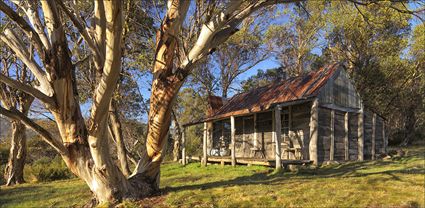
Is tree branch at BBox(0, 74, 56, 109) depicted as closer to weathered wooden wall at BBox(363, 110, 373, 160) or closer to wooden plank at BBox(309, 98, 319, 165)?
wooden plank at BBox(309, 98, 319, 165)

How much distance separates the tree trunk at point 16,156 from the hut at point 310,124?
326 inches

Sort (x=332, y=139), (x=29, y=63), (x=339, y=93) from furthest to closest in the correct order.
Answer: (x=339, y=93) → (x=332, y=139) → (x=29, y=63)

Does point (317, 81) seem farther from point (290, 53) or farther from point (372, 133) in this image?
point (290, 53)

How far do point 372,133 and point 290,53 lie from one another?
1516 cm

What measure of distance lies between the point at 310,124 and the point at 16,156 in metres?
13.0

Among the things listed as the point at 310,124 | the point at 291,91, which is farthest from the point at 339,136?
the point at 291,91

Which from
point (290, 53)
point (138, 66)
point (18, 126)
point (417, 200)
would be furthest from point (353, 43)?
point (18, 126)

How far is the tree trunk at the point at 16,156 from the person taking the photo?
1344cm

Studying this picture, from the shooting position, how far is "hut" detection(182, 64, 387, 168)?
533 inches

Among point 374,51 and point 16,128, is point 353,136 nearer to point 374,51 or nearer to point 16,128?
point 374,51

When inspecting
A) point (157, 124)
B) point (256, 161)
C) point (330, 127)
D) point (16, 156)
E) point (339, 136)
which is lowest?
point (256, 161)

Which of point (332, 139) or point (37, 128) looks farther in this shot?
point (332, 139)

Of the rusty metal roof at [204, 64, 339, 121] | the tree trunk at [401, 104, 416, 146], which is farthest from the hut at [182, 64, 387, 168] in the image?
the tree trunk at [401, 104, 416, 146]

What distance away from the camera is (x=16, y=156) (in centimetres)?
1357
